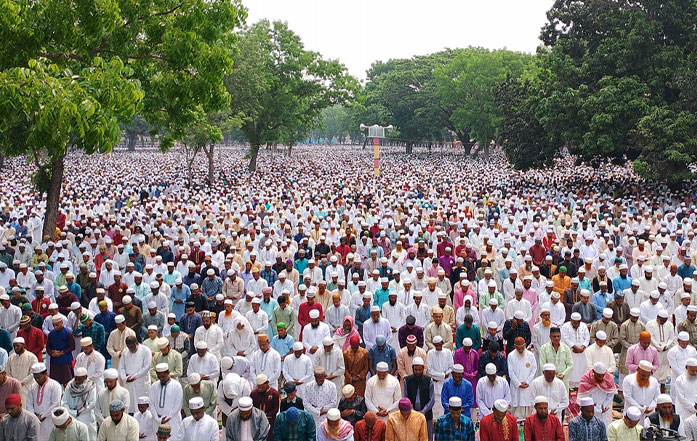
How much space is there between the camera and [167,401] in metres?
5.19

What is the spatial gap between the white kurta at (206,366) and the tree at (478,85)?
3771 cm

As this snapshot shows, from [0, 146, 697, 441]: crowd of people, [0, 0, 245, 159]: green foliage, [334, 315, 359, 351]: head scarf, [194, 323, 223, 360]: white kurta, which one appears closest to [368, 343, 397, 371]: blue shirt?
[0, 146, 697, 441]: crowd of people

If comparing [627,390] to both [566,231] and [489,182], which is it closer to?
[566,231]

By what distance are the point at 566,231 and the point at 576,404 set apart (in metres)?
6.61

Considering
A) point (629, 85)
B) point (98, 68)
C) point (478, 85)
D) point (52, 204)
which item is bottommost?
point (52, 204)

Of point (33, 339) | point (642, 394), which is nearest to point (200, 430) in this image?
point (33, 339)

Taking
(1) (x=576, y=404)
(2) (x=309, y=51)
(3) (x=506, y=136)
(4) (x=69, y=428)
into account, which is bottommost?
(1) (x=576, y=404)

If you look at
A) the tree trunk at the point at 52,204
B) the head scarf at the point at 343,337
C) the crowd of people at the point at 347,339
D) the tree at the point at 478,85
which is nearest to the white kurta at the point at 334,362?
the crowd of people at the point at 347,339

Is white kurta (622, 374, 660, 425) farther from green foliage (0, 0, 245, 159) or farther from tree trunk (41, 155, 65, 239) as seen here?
tree trunk (41, 155, 65, 239)

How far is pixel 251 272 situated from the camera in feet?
29.0

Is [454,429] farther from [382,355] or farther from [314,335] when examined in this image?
[314,335]

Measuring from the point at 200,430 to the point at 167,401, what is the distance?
0.70 metres

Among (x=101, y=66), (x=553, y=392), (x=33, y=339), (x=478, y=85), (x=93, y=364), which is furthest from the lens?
(x=478, y=85)

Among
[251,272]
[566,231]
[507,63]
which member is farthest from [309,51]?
[251,272]
